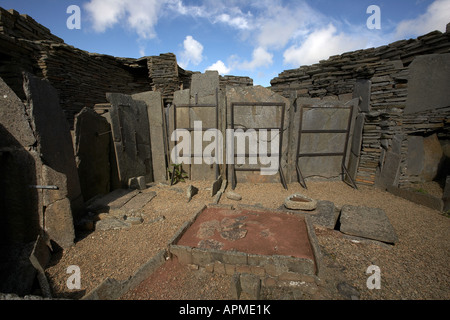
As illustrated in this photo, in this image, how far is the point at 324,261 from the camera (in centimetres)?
272

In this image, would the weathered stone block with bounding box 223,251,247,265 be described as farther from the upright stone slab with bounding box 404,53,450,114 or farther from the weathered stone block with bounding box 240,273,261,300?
the upright stone slab with bounding box 404,53,450,114

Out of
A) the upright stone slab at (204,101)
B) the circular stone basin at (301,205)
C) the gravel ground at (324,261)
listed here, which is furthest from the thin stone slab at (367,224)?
the upright stone slab at (204,101)

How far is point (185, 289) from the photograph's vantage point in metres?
2.29

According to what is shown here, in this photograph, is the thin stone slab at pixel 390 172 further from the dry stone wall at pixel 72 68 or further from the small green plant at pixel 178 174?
the dry stone wall at pixel 72 68

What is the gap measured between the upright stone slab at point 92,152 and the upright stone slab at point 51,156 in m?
0.83

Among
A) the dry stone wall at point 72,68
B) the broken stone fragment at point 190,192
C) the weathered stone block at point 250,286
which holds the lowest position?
the weathered stone block at point 250,286

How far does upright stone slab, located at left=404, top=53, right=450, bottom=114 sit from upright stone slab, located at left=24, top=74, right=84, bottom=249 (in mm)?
8407

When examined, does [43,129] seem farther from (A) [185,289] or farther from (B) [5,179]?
(A) [185,289]

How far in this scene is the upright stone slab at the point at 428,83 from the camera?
4.90 meters

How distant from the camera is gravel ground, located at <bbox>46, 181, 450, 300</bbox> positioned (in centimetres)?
225
